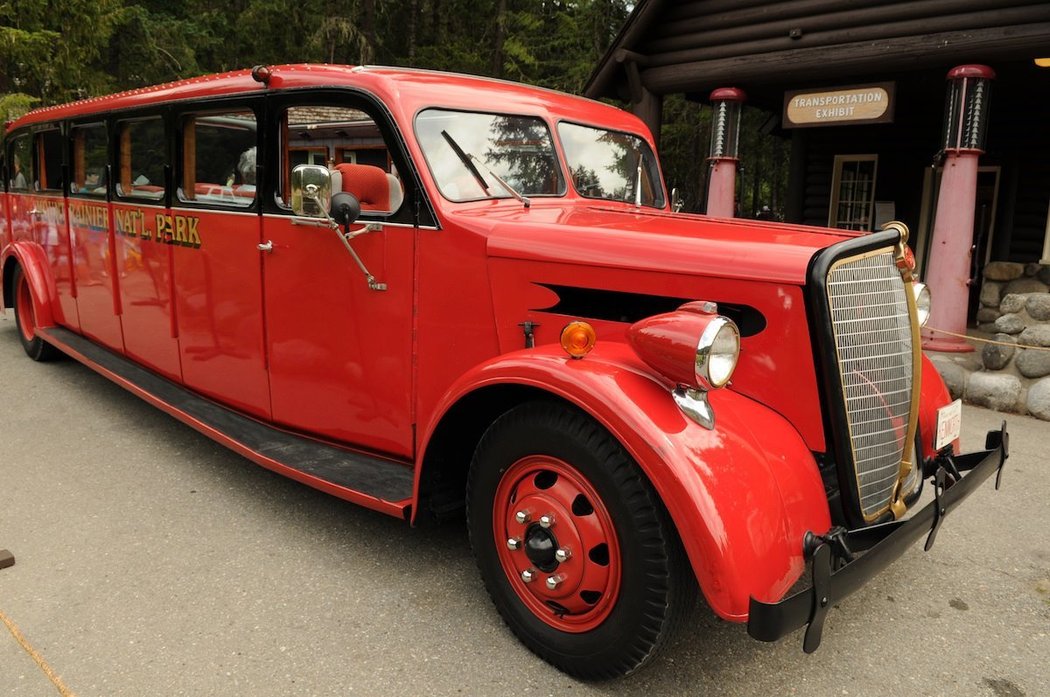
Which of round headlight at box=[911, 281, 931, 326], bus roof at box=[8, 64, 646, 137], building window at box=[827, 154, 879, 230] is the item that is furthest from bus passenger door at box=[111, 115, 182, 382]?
building window at box=[827, 154, 879, 230]

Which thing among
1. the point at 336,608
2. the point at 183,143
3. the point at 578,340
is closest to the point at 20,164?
the point at 183,143

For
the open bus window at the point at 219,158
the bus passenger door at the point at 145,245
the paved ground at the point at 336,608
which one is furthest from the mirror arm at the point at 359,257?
→ the bus passenger door at the point at 145,245

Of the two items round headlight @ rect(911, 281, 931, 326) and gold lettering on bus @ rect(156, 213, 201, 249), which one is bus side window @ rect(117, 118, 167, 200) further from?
round headlight @ rect(911, 281, 931, 326)

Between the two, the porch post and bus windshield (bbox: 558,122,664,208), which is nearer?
A: bus windshield (bbox: 558,122,664,208)

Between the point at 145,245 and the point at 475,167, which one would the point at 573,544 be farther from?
the point at 145,245

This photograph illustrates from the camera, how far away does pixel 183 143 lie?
170 inches

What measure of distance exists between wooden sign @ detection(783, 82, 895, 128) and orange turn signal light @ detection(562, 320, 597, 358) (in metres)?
7.44

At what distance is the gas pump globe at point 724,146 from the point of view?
991 cm

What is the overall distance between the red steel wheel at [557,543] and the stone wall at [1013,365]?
207 inches

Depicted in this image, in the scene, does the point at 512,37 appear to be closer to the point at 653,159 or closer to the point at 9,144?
the point at 9,144

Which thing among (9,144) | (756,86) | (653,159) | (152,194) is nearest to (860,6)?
(756,86)

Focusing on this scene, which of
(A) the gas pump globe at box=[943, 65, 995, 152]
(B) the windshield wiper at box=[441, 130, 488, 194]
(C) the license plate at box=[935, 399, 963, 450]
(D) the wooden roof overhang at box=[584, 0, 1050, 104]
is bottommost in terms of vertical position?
(C) the license plate at box=[935, 399, 963, 450]

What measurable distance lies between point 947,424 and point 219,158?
3.72 metres

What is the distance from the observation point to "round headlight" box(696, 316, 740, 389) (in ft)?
7.26
